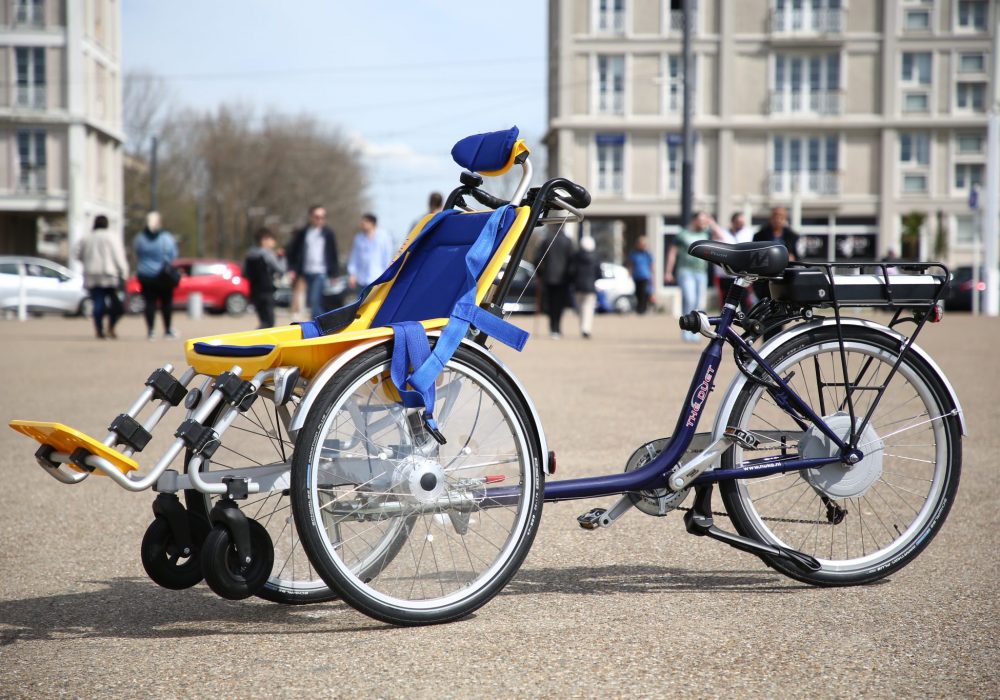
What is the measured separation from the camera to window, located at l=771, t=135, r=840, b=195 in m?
53.2

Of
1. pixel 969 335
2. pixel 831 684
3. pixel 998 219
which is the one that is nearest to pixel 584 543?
pixel 831 684

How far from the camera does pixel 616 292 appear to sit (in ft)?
126

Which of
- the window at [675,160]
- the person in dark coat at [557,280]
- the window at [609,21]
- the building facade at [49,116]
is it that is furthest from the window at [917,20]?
the person in dark coat at [557,280]

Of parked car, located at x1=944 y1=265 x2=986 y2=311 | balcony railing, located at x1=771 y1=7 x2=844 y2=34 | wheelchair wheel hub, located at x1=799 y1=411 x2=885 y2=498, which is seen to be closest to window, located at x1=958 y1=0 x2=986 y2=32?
balcony railing, located at x1=771 y1=7 x2=844 y2=34

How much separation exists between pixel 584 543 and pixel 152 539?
1.94 m

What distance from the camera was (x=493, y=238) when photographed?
3869mm

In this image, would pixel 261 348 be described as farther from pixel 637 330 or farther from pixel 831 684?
pixel 637 330

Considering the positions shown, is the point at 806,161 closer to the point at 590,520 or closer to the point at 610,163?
the point at 610,163

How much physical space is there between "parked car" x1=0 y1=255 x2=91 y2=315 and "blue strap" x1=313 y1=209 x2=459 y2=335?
28.7m

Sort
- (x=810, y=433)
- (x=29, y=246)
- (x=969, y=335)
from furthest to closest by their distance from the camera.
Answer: (x=29, y=246), (x=969, y=335), (x=810, y=433)

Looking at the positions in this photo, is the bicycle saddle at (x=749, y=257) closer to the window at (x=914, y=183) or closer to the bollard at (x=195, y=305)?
the bollard at (x=195, y=305)

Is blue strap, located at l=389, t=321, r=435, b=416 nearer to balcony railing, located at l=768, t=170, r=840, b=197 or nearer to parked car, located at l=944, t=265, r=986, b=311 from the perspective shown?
parked car, located at l=944, t=265, r=986, b=311

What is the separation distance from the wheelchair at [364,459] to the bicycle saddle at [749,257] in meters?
0.50

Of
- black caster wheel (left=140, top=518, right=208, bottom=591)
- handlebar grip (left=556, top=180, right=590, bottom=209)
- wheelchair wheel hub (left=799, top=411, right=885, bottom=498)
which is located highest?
handlebar grip (left=556, top=180, right=590, bottom=209)
